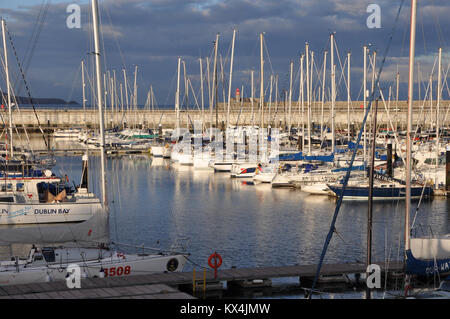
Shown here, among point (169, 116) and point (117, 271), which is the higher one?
point (169, 116)

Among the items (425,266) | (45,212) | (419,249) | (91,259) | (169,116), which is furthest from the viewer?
(169,116)

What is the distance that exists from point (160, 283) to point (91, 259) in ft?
7.46

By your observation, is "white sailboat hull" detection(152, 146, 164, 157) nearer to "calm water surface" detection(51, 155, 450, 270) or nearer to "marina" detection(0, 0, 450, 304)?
"marina" detection(0, 0, 450, 304)

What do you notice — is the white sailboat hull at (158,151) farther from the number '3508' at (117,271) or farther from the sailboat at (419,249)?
the number '3508' at (117,271)

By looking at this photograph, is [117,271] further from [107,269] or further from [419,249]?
[419,249]

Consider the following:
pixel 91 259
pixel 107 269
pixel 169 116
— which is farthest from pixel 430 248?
pixel 169 116

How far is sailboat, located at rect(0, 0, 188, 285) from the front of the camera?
1869 cm

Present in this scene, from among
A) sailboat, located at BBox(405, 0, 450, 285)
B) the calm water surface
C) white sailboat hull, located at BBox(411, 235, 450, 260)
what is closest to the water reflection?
the calm water surface

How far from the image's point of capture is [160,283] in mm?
18719

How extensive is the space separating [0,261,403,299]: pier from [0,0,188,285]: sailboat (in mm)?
490

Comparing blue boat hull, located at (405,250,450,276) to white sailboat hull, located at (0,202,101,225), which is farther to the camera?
white sailboat hull, located at (0,202,101,225)

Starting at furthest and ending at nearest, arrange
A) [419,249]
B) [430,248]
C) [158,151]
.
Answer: [158,151]
[430,248]
[419,249]
